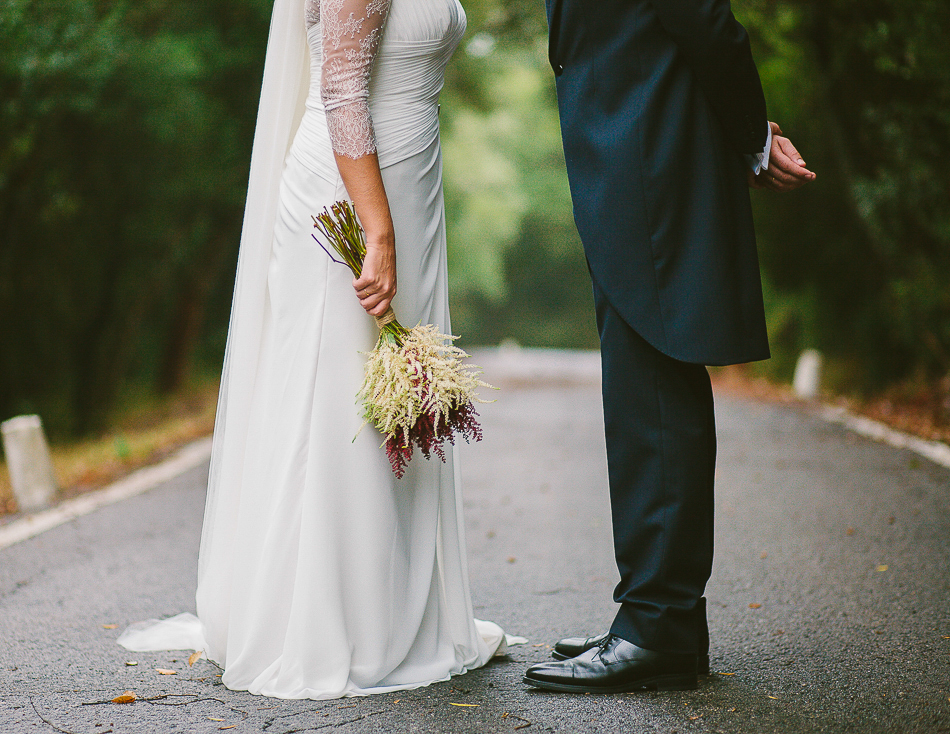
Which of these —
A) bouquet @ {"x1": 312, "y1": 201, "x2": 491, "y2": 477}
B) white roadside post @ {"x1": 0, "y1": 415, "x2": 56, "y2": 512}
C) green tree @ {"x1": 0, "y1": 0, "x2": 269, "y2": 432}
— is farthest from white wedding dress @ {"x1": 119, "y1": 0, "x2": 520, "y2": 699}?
green tree @ {"x1": 0, "y1": 0, "x2": 269, "y2": 432}

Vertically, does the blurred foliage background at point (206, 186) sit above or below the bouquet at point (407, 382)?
above

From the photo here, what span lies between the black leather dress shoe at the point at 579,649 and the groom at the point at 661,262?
42 millimetres

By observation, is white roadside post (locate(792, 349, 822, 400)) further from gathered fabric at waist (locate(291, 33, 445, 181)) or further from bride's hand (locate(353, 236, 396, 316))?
bride's hand (locate(353, 236, 396, 316))

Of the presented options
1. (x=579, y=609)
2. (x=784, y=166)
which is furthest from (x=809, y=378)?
(x=784, y=166)

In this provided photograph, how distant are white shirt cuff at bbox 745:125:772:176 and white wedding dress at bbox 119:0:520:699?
2.92 feet

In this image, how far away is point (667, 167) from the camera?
2422mm

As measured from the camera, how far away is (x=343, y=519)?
2.62 m

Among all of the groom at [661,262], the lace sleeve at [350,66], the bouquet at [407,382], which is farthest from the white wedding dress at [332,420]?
the groom at [661,262]

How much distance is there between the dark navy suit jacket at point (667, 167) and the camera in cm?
240

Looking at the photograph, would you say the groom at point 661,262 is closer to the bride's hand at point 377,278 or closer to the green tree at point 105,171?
the bride's hand at point 377,278

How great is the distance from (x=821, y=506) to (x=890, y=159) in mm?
4598

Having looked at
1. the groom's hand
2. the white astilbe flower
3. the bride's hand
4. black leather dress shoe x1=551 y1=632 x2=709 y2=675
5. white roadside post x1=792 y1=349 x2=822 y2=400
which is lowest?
black leather dress shoe x1=551 y1=632 x2=709 y2=675

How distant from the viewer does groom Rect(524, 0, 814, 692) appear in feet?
7.91

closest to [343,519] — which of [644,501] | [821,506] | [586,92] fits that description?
[644,501]
